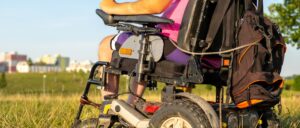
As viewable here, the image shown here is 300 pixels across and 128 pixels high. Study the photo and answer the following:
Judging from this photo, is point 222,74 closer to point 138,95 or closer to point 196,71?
point 196,71

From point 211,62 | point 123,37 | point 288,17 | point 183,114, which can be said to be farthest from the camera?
point 288,17

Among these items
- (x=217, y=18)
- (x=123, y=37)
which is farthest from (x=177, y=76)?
(x=123, y=37)

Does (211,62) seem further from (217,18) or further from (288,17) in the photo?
(288,17)

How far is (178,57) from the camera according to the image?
3.74 m

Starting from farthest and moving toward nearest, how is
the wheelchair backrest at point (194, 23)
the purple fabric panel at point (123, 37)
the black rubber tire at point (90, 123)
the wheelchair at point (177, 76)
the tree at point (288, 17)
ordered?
the tree at point (288, 17) → the black rubber tire at point (90, 123) → the purple fabric panel at point (123, 37) → the wheelchair backrest at point (194, 23) → the wheelchair at point (177, 76)

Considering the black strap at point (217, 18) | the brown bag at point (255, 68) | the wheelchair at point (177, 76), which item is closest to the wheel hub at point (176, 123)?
the wheelchair at point (177, 76)

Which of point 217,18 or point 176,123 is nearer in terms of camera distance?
point 176,123

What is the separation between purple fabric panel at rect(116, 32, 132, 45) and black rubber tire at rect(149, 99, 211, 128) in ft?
2.33

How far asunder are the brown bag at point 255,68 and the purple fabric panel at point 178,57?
34 centimetres

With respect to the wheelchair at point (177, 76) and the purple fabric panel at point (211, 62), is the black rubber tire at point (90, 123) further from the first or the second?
the purple fabric panel at point (211, 62)

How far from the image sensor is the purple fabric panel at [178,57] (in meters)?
3.71

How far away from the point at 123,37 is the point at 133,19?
0.90 feet

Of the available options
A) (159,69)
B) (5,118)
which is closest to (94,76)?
(159,69)

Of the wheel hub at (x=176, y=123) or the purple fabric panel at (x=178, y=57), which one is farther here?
the purple fabric panel at (x=178, y=57)
